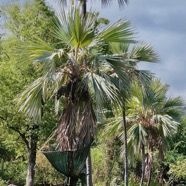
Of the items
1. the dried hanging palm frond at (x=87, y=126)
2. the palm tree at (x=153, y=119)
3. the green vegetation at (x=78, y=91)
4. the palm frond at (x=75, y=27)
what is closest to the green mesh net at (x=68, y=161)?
the green vegetation at (x=78, y=91)

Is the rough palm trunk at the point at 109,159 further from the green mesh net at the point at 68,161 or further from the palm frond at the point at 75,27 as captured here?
the green mesh net at the point at 68,161

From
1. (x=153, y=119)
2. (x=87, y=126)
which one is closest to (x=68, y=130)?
(x=87, y=126)

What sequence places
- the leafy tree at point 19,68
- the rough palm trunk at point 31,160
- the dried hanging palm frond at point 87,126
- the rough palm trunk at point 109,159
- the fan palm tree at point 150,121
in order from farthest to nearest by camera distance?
the rough palm trunk at point 109,159 < the rough palm trunk at point 31,160 < the leafy tree at point 19,68 < the fan palm tree at point 150,121 < the dried hanging palm frond at point 87,126

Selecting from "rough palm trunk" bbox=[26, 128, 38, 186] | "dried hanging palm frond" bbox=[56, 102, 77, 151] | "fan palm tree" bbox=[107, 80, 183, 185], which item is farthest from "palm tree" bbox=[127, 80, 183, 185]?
"dried hanging palm frond" bbox=[56, 102, 77, 151]

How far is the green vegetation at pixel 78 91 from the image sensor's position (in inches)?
265

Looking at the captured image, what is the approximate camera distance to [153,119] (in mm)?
13055

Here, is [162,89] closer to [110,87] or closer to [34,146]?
[34,146]

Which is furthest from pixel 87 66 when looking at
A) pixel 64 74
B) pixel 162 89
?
pixel 162 89

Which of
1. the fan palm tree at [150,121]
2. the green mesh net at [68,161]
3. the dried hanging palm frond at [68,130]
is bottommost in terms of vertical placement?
the green mesh net at [68,161]

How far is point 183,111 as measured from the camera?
14023mm

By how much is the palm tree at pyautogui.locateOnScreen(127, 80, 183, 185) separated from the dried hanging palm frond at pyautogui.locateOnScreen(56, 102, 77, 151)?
19.6ft

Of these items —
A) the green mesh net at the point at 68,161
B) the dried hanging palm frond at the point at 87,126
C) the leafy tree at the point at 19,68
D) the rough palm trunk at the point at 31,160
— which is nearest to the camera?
the green mesh net at the point at 68,161

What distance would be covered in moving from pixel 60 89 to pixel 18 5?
883 cm

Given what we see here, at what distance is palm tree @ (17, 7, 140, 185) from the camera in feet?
21.9
